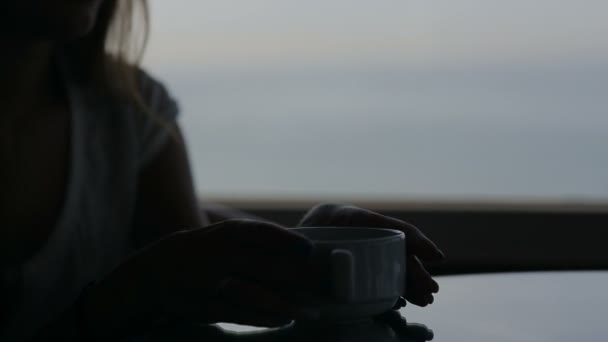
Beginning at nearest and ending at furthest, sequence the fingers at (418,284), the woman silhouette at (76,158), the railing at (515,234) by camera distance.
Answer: the fingers at (418,284) < the woman silhouette at (76,158) < the railing at (515,234)

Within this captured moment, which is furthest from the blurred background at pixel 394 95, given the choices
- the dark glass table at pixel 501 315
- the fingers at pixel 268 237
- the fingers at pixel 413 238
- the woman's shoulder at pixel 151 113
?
the fingers at pixel 268 237

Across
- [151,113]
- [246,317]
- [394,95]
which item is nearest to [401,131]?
[394,95]

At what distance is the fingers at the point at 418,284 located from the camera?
652 mm

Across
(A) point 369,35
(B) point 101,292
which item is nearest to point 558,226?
(A) point 369,35

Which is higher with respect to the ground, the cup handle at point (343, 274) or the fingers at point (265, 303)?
the cup handle at point (343, 274)

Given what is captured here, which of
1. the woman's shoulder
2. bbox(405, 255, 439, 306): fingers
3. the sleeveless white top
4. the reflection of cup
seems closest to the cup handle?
the reflection of cup

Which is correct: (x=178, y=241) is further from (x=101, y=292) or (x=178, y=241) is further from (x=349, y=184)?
(x=349, y=184)

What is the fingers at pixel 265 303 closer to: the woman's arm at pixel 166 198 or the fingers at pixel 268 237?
the fingers at pixel 268 237

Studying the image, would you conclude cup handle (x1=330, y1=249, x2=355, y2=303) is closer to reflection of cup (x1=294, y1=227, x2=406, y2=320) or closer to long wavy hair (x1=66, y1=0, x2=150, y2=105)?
reflection of cup (x1=294, y1=227, x2=406, y2=320)

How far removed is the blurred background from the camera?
6.54 feet

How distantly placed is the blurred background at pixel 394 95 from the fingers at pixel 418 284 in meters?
1.40

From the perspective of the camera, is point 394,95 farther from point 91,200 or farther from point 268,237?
point 268,237

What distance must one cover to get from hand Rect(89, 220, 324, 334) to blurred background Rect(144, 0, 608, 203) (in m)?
1.43

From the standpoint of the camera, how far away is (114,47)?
1209 mm
